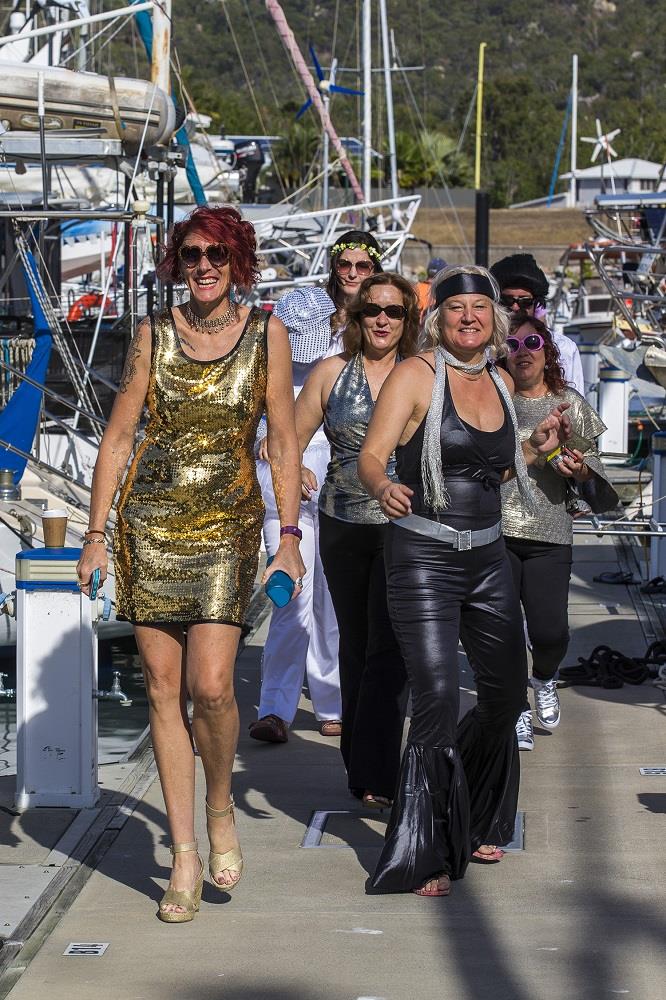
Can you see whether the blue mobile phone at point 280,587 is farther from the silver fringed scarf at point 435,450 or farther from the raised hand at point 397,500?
the silver fringed scarf at point 435,450

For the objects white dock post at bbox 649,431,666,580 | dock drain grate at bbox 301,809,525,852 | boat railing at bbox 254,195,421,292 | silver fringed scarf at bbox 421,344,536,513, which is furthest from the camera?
boat railing at bbox 254,195,421,292

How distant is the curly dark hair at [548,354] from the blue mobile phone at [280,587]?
6.71 feet

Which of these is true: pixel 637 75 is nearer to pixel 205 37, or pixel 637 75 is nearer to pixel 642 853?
pixel 205 37

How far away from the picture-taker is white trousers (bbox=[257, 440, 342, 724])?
256 inches

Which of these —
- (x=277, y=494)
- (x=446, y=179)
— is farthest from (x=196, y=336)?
(x=446, y=179)

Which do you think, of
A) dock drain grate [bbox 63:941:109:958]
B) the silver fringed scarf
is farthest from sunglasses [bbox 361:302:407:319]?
dock drain grate [bbox 63:941:109:958]

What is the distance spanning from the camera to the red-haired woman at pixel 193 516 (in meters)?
4.33

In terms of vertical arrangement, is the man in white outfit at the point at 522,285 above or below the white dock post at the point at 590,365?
above

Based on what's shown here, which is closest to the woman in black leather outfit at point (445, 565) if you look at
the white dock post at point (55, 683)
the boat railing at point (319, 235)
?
the white dock post at point (55, 683)

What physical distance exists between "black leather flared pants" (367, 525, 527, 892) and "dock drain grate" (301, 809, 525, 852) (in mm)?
508

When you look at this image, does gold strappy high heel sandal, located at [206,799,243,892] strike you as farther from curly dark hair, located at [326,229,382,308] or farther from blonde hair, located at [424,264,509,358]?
curly dark hair, located at [326,229,382,308]

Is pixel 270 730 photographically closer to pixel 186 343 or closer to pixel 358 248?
pixel 358 248

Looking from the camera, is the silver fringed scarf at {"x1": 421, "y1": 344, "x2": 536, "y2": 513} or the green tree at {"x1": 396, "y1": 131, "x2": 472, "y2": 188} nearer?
the silver fringed scarf at {"x1": 421, "y1": 344, "x2": 536, "y2": 513}

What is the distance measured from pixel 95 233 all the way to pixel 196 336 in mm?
25079
